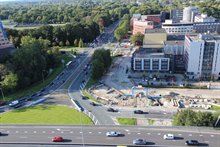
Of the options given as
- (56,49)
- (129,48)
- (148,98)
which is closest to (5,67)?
(56,49)

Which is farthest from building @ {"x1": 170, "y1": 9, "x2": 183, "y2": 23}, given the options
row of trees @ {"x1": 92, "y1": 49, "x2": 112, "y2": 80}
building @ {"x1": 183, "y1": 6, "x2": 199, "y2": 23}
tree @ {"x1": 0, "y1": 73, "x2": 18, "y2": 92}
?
tree @ {"x1": 0, "y1": 73, "x2": 18, "y2": 92}

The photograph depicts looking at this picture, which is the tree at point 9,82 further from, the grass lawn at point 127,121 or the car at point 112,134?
the car at point 112,134

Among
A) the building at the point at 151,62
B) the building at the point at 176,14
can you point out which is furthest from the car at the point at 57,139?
the building at the point at 176,14

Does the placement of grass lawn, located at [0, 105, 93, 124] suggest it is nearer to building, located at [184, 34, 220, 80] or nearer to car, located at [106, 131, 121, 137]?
car, located at [106, 131, 121, 137]

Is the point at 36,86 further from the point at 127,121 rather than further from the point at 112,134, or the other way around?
the point at 112,134

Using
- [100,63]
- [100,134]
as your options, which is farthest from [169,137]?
[100,63]

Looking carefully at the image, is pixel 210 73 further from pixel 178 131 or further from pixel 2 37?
pixel 2 37

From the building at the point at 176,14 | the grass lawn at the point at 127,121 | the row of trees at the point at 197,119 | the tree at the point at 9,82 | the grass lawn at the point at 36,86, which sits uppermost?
the building at the point at 176,14
